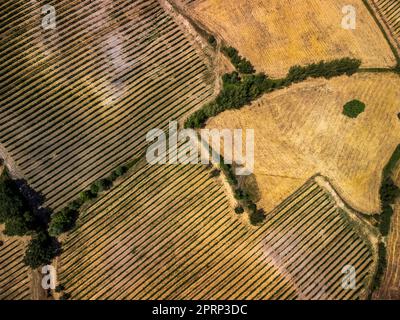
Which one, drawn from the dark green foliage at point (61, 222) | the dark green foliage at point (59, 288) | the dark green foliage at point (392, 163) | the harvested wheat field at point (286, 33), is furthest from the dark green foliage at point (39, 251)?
the dark green foliage at point (392, 163)

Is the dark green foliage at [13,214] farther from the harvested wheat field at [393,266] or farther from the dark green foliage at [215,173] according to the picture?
the harvested wheat field at [393,266]

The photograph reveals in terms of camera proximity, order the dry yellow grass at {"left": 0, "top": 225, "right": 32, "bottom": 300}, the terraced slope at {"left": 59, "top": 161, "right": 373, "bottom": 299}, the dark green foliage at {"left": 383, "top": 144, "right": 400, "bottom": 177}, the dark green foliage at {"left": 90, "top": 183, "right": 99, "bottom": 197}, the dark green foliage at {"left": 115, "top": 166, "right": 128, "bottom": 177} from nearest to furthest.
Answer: the dry yellow grass at {"left": 0, "top": 225, "right": 32, "bottom": 300} → the terraced slope at {"left": 59, "top": 161, "right": 373, "bottom": 299} → the dark green foliage at {"left": 90, "top": 183, "right": 99, "bottom": 197} → the dark green foliage at {"left": 115, "top": 166, "right": 128, "bottom": 177} → the dark green foliage at {"left": 383, "top": 144, "right": 400, "bottom": 177}

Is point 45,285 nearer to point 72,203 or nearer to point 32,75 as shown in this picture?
point 72,203

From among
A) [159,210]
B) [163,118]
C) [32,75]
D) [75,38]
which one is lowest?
[159,210]

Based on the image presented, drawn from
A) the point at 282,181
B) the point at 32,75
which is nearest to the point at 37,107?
the point at 32,75

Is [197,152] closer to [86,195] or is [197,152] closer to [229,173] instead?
[229,173]

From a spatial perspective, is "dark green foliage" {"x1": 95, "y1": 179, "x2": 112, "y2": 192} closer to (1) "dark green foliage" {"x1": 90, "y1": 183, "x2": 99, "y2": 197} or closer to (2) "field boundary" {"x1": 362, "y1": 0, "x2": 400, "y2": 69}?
(1) "dark green foliage" {"x1": 90, "y1": 183, "x2": 99, "y2": 197}

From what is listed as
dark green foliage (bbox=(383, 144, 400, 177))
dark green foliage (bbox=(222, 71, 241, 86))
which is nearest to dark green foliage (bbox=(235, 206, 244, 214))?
dark green foliage (bbox=(222, 71, 241, 86))
